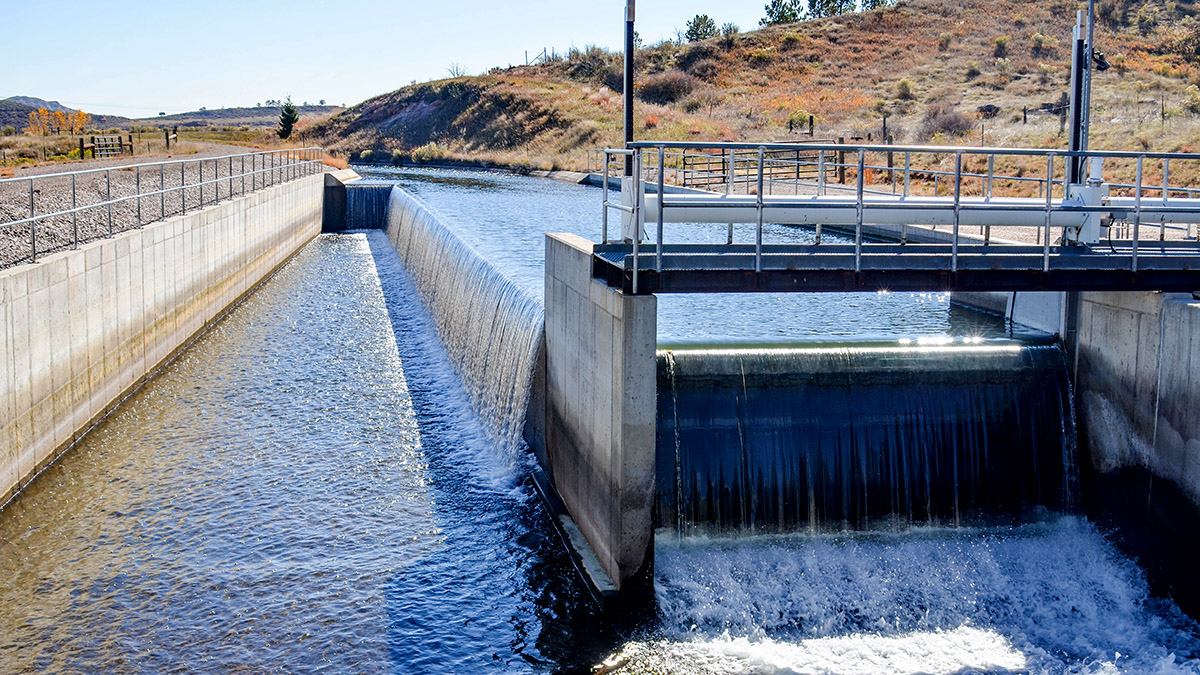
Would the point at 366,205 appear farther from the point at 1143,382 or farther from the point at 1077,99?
the point at 1143,382

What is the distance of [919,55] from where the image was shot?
256ft

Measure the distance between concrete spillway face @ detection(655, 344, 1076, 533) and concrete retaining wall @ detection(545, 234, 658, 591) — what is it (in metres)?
0.81

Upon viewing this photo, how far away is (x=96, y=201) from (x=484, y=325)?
44.5ft

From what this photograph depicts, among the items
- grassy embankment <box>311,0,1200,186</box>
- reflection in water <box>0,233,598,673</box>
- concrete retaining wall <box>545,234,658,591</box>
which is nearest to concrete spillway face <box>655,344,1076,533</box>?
concrete retaining wall <box>545,234,658,591</box>

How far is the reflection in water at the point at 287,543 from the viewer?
9789 mm

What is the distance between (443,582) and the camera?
36.4 ft

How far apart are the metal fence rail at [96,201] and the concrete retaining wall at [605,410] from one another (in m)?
5.88

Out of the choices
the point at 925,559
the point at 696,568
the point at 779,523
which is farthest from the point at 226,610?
the point at 925,559

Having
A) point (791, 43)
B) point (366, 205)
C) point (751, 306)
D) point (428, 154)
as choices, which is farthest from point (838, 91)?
point (751, 306)

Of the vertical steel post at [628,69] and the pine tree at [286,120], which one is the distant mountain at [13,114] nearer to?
the pine tree at [286,120]

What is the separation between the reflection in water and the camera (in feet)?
32.1

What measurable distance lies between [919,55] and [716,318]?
65.5 m

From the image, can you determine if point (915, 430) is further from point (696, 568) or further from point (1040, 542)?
point (696, 568)

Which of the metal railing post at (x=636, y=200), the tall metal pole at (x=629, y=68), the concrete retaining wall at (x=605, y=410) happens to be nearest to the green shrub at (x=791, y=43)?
the tall metal pole at (x=629, y=68)
